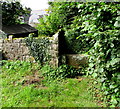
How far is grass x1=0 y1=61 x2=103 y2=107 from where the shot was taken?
2699mm

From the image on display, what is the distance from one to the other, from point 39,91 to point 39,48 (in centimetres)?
207

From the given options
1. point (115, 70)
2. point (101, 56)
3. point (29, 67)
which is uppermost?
point (101, 56)

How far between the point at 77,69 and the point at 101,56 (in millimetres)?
1791

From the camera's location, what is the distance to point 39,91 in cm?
313

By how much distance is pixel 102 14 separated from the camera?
265 centimetres

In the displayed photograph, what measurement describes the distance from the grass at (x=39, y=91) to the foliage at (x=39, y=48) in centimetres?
57

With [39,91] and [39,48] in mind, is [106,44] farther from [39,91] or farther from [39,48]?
[39,48]

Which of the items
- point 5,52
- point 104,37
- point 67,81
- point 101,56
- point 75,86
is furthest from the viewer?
point 5,52

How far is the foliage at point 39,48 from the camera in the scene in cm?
Answer: 458

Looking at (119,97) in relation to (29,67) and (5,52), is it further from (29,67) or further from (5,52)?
(5,52)

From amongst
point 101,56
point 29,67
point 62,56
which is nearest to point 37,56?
point 29,67

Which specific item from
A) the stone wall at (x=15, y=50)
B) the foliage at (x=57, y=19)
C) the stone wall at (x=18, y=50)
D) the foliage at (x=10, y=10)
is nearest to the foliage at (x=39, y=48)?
the stone wall at (x=18, y=50)

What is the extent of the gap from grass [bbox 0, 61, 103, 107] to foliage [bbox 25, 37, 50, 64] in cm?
57

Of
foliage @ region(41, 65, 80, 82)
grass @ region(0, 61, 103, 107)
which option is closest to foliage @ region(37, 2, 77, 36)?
foliage @ region(41, 65, 80, 82)
